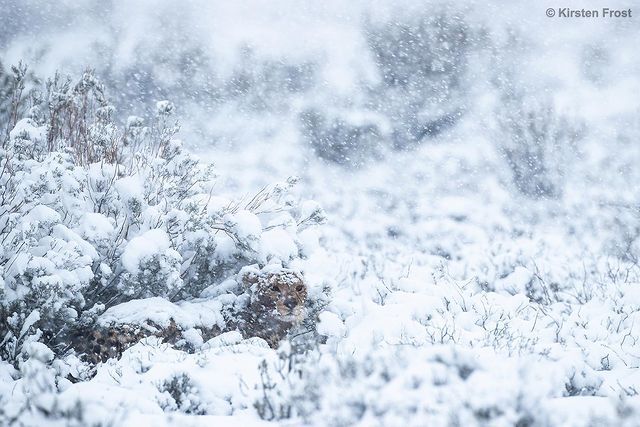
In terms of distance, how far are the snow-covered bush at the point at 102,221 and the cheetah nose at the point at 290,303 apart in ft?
1.58

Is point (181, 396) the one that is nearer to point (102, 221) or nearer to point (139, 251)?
point (139, 251)

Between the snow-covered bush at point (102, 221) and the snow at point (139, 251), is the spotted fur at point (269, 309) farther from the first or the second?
the snow at point (139, 251)

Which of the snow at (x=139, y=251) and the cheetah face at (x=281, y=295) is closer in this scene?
the snow at (x=139, y=251)

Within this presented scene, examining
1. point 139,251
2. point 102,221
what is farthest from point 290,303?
point 102,221

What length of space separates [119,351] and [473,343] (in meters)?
2.97

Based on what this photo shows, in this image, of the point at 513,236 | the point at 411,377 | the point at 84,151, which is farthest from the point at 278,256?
the point at 513,236

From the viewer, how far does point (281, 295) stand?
4.70 m

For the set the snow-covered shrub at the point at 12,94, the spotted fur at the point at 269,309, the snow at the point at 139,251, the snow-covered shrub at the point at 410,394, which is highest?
the snow-covered shrub at the point at 12,94

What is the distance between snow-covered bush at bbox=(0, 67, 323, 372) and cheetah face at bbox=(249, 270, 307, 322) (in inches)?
11.1

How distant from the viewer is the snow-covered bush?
3771 mm

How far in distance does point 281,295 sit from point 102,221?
1789mm

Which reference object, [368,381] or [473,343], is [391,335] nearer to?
[473,343]

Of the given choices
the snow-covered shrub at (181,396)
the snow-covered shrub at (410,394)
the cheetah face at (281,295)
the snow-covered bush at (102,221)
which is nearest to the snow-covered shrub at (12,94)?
the snow-covered bush at (102,221)

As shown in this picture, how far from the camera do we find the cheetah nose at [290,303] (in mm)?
4742
